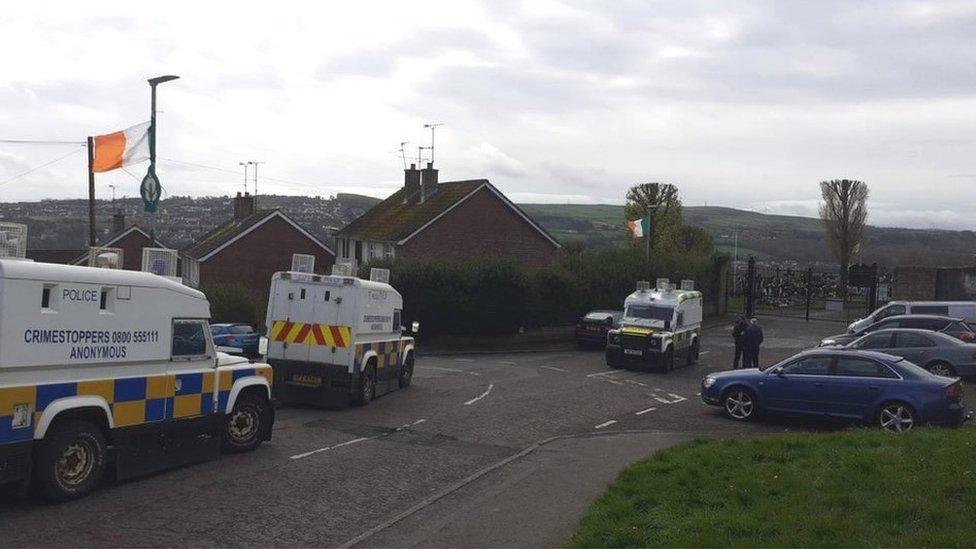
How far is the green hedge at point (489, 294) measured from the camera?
39.4 metres

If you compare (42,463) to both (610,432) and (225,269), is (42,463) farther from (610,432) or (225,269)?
(225,269)

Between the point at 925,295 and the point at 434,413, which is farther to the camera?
the point at 925,295

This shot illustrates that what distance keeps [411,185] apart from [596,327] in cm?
2316

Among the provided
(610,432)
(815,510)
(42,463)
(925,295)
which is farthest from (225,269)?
(815,510)

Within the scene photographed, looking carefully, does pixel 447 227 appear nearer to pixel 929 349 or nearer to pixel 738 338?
pixel 738 338

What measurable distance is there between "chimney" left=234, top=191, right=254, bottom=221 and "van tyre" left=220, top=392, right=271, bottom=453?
171ft

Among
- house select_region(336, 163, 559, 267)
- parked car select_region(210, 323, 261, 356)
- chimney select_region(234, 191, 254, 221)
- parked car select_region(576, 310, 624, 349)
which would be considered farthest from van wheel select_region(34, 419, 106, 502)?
chimney select_region(234, 191, 254, 221)

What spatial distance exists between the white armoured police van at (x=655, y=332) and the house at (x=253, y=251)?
30.2 meters

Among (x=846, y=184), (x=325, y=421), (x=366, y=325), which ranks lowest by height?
(x=325, y=421)

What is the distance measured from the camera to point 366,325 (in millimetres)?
21109

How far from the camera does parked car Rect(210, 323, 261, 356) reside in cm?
2889

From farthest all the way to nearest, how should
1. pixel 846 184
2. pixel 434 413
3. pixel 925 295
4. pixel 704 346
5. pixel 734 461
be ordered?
pixel 846 184 → pixel 925 295 → pixel 704 346 → pixel 434 413 → pixel 734 461

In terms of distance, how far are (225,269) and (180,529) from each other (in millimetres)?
48964

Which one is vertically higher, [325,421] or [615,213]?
[615,213]
